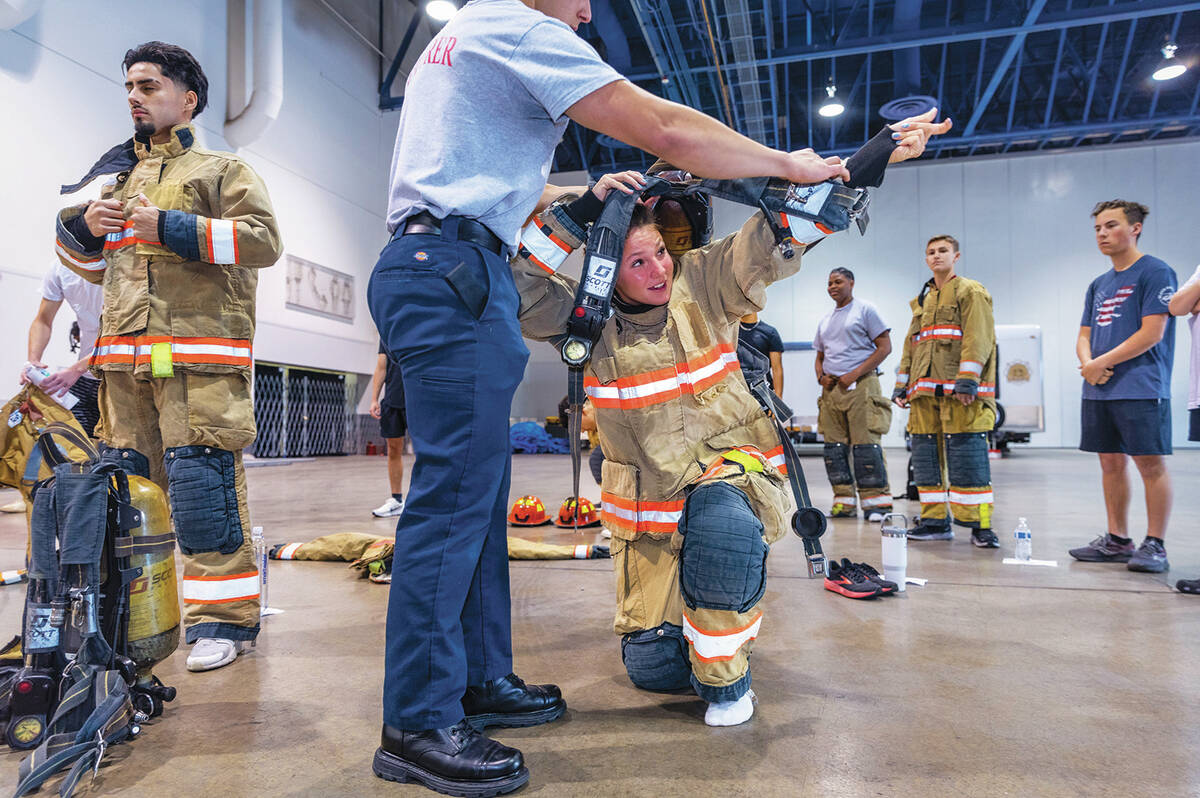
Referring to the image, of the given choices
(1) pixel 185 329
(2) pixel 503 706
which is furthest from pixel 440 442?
(1) pixel 185 329

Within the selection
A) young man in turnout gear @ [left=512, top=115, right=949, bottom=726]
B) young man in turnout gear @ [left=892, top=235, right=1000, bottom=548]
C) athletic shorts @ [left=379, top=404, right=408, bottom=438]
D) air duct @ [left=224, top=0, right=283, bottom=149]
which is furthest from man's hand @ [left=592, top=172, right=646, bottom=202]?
air duct @ [left=224, top=0, right=283, bottom=149]

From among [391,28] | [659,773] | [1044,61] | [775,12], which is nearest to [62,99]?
[391,28]

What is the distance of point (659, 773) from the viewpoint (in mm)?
1520

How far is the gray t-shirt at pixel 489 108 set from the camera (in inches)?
56.6

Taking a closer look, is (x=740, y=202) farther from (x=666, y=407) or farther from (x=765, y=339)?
(x=765, y=339)

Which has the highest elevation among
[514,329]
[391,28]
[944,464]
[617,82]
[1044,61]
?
[391,28]

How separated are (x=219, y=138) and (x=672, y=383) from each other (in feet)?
37.3

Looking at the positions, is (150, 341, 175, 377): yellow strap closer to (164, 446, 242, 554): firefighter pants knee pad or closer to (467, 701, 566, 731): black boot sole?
(164, 446, 242, 554): firefighter pants knee pad

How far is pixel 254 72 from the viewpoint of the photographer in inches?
436

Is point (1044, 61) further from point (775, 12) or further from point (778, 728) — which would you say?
point (778, 728)

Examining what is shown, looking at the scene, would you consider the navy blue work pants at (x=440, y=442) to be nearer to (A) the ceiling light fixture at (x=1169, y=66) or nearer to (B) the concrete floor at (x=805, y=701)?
(B) the concrete floor at (x=805, y=701)

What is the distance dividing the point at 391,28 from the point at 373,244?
466 cm

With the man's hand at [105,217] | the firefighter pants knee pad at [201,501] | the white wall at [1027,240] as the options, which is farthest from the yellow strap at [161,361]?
the white wall at [1027,240]

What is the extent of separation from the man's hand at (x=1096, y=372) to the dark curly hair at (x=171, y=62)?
4094 mm
